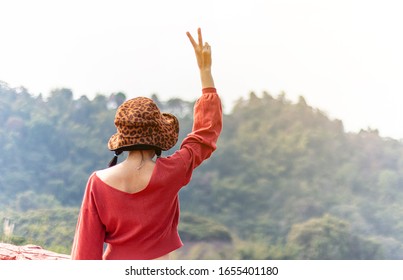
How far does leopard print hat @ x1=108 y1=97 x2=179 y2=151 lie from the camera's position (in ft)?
4.63

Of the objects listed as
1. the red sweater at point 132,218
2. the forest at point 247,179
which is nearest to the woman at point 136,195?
the red sweater at point 132,218

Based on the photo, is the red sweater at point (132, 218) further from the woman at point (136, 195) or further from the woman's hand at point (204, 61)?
the woman's hand at point (204, 61)

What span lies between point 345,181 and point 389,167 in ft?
1.52

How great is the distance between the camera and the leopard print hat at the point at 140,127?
1.41 m

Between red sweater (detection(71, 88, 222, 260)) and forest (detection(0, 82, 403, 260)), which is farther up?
forest (detection(0, 82, 403, 260))

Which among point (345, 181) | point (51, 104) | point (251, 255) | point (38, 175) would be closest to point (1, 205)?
point (38, 175)

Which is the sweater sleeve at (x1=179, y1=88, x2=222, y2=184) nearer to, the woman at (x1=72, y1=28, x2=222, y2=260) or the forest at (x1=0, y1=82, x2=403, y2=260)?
the woman at (x1=72, y1=28, x2=222, y2=260)

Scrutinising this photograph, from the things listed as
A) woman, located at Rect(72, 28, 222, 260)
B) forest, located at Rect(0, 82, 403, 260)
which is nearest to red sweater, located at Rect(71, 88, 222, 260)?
woman, located at Rect(72, 28, 222, 260)

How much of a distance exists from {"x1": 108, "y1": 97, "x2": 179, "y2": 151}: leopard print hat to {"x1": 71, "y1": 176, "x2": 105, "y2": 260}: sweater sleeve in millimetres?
115

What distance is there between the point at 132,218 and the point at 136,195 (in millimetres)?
48

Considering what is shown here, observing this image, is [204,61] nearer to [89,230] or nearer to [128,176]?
[128,176]

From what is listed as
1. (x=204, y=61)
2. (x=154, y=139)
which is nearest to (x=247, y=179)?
(x=204, y=61)

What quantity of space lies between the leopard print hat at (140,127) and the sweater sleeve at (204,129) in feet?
0.21

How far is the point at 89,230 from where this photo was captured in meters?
1.40
